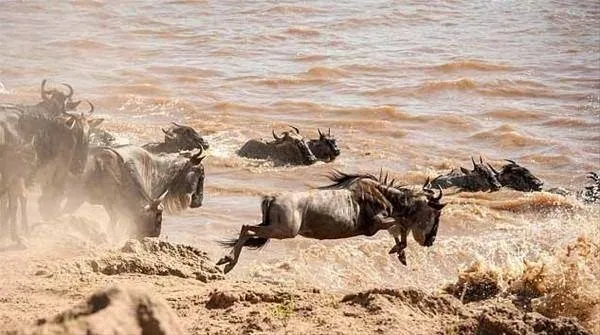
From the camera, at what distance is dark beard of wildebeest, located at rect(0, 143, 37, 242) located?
935 centimetres

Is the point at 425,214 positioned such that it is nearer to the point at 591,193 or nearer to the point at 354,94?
the point at 591,193

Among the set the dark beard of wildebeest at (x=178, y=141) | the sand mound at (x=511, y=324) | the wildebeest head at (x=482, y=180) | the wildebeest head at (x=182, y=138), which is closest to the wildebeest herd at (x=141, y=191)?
the sand mound at (x=511, y=324)

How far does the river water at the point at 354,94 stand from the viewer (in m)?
12.0

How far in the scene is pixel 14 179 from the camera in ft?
31.2

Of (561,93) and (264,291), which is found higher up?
(264,291)

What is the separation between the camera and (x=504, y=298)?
885cm

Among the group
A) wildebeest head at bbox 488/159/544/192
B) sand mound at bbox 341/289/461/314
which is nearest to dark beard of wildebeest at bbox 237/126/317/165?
wildebeest head at bbox 488/159/544/192

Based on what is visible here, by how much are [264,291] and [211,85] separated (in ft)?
60.3

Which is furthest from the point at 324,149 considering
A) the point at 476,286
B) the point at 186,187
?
the point at 476,286

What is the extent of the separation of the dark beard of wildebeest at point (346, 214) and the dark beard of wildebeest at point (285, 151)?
20.2 ft

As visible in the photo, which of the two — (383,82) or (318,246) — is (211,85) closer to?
(383,82)

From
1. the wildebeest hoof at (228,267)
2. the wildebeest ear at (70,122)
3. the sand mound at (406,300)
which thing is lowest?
the wildebeest hoof at (228,267)

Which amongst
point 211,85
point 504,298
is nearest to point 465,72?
point 211,85

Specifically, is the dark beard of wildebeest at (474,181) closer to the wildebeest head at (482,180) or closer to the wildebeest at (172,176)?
the wildebeest head at (482,180)
